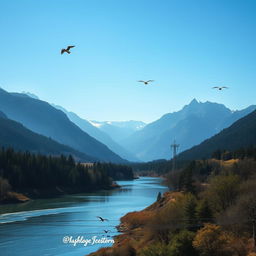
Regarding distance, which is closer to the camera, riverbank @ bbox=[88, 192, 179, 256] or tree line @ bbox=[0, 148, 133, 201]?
riverbank @ bbox=[88, 192, 179, 256]

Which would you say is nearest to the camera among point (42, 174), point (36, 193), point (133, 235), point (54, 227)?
point (133, 235)

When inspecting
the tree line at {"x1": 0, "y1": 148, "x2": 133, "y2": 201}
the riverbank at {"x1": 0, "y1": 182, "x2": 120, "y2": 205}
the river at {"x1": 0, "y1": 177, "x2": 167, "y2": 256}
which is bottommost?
the river at {"x1": 0, "y1": 177, "x2": 167, "y2": 256}

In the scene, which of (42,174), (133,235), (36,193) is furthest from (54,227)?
(42,174)

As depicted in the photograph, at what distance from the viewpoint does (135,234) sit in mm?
66625

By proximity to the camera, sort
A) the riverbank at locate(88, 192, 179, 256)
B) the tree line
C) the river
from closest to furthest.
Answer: the riverbank at locate(88, 192, 179, 256) → the river → the tree line

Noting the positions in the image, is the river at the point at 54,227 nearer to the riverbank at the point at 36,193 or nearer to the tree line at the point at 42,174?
the riverbank at the point at 36,193

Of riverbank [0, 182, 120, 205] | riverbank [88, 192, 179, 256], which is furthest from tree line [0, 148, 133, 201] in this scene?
riverbank [88, 192, 179, 256]

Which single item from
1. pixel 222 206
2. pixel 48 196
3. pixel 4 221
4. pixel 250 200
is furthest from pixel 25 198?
pixel 250 200

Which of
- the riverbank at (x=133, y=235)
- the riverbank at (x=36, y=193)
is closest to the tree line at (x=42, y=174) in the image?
the riverbank at (x=36, y=193)

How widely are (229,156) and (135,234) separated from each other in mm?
126646

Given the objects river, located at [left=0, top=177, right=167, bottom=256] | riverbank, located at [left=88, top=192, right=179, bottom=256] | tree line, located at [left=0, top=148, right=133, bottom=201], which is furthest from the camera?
tree line, located at [left=0, top=148, right=133, bottom=201]

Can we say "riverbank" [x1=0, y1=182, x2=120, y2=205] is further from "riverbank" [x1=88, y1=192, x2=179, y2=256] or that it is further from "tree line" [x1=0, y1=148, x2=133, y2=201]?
"riverbank" [x1=88, y1=192, x2=179, y2=256]

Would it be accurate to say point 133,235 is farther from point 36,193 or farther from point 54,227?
point 36,193

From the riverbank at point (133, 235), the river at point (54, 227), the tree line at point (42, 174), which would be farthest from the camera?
the tree line at point (42, 174)
